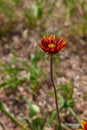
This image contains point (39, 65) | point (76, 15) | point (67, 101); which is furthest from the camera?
point (76, 15)

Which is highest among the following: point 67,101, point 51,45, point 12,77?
point 51,45

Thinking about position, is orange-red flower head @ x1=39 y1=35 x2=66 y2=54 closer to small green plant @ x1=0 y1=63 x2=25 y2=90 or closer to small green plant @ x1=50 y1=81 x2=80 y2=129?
small green plant @ x1=50 y1=81 x2=80 y2=129

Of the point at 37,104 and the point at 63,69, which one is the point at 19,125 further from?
the point at 63,69

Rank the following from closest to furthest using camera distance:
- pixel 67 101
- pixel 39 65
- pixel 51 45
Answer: pixel 51 45
pixel 67 101
pixel 39 65

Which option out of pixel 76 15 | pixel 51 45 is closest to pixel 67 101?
pixel 51 45

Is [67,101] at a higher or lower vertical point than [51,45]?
lower

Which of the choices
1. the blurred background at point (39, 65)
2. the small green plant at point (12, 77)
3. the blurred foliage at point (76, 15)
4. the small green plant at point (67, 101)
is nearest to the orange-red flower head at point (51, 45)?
the blurred background at point (39, 65)

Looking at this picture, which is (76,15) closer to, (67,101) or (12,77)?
(12,77)

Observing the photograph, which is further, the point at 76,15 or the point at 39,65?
the point at 76,15

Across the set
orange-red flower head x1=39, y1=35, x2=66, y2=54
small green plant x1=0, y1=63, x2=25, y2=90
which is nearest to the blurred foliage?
small green plant x1=0, y1=63, x2=25, y2=90
